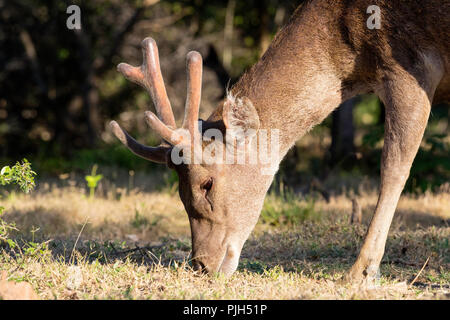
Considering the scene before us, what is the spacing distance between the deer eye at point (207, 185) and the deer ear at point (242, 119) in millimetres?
456

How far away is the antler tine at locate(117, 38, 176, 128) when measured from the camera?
5500 millimetres

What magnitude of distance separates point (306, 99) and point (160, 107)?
52.2 inches

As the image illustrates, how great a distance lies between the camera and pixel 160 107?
18.1 ft

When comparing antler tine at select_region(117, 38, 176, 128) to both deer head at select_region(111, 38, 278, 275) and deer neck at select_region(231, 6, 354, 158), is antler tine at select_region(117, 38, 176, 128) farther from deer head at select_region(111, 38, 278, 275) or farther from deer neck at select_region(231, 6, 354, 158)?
deer neck at select_region(231, 6, 354, 158)

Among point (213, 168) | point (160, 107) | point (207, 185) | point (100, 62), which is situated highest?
point (100, 62)

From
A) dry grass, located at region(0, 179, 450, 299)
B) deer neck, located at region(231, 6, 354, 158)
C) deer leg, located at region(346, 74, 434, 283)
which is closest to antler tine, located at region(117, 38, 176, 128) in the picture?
deer neck, located at region(231, 6, 354, 158)

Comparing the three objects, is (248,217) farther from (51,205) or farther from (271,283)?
(51,205)

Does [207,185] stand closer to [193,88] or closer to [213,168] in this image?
[213,168]

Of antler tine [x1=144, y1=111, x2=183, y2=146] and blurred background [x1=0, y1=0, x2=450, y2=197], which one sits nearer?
antler tine [x1=144, y1=111, x2=183, y2=146]

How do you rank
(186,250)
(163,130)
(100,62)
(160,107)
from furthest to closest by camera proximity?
(100,62) → (186,250) → (160,107) → (163,130)

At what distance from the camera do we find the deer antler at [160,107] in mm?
5219

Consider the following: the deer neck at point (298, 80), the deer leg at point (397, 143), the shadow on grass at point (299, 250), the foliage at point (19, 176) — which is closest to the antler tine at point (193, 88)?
the deer neck at point (298, 80)

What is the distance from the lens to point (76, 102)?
627 inches

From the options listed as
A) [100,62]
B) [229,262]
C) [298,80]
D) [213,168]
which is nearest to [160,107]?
[213,168]
